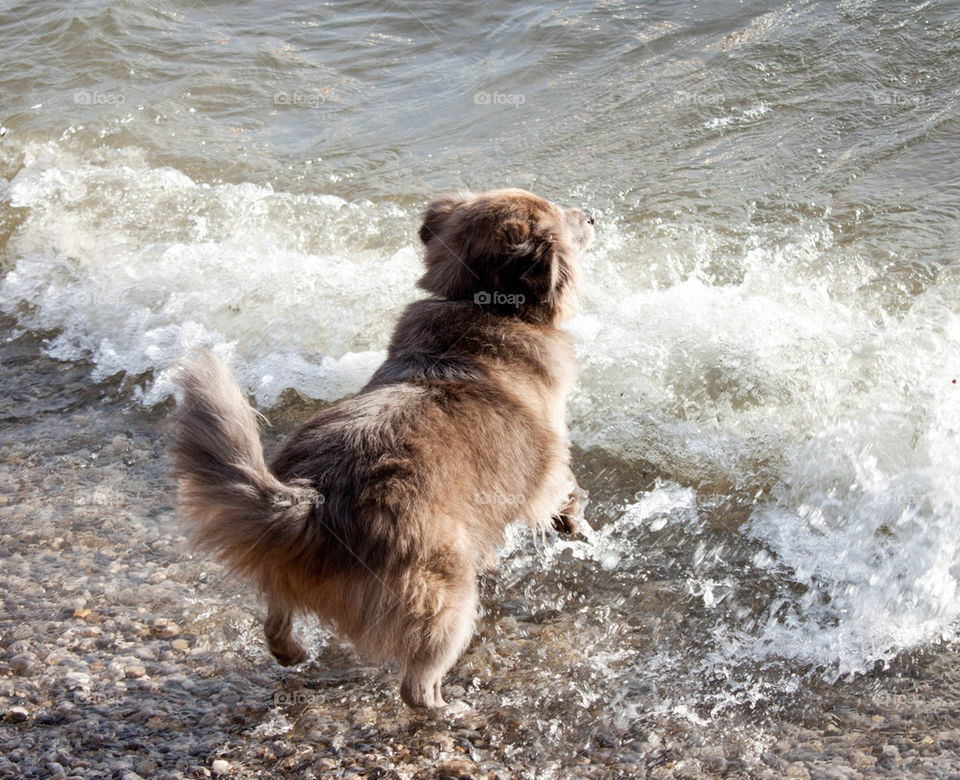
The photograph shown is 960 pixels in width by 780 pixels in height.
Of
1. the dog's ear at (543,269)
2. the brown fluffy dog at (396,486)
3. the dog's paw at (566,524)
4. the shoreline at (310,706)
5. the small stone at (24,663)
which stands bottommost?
the dog's paw at (566,524)

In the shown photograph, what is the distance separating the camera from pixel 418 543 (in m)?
2.92

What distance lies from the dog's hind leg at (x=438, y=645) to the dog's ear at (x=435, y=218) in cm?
192

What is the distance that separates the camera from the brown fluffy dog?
2857 mm

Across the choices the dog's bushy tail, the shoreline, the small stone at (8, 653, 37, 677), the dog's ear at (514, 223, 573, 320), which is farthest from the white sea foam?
the small stone at (8, 653, 37, 677)

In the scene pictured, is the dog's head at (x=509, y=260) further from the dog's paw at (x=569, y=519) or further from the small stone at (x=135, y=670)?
the small stone at (x=135, y=670)

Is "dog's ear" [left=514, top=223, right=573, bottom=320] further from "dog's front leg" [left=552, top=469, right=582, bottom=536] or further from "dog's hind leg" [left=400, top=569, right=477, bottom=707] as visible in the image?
"dog's hind leg" [left=400, top=569, right=477, bottom=707]

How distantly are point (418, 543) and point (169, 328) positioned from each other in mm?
3911

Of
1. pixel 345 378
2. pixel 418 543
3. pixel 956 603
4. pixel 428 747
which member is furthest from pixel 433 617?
pixel 345 378

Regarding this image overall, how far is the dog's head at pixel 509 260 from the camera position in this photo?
4.03 metres

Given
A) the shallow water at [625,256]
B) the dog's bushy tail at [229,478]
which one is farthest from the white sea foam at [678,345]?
the dog's bushy tail at [229,478]

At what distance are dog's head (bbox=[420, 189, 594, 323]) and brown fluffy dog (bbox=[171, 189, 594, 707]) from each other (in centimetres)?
20

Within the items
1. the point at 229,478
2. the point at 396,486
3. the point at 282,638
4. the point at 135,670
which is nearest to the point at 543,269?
the point at 396,486

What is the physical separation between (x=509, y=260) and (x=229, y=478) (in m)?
1.73

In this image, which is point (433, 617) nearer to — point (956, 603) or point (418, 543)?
point (418, 543)
